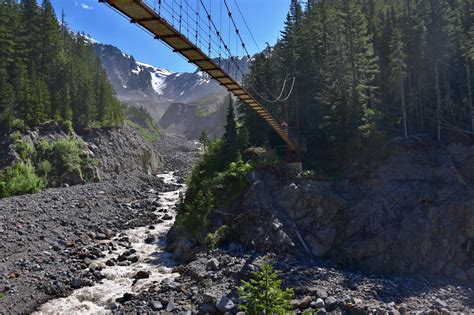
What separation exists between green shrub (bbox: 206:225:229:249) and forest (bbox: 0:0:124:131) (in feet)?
97.7

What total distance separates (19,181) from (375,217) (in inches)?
1255

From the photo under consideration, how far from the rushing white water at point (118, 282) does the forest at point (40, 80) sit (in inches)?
963

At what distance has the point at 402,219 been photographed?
26.0 metres

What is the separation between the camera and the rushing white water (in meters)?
19.7

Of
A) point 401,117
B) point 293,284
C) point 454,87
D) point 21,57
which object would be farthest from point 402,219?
point 21,57

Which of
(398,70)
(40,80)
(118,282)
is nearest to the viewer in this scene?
(118,282)

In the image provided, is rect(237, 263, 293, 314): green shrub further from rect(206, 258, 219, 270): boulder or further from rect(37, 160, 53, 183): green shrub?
rect(37, 160, 53, 183): green shrub

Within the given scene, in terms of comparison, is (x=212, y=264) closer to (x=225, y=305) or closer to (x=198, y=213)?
(x=225, y=305)

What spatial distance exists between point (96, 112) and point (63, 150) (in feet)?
56.3

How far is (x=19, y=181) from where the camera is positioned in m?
38.0

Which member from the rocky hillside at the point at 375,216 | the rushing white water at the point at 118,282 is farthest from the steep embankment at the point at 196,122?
the rushing white water at the point at 118,282

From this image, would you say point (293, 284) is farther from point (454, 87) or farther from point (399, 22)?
point (399, 22)

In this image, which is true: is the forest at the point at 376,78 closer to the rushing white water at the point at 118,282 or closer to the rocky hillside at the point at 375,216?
the rocky hillside at the point at 375,216

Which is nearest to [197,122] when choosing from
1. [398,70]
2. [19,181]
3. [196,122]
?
[196,122]
